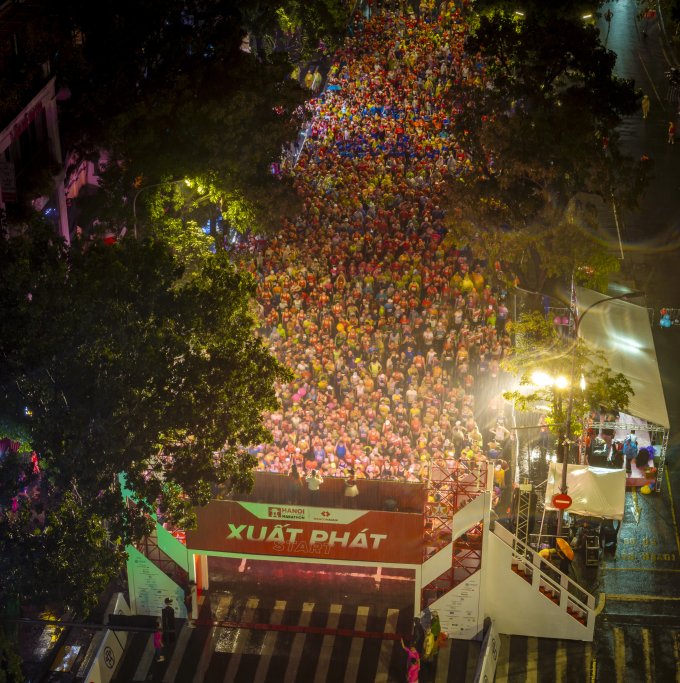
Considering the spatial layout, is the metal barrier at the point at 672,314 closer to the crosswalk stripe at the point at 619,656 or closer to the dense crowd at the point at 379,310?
the dense crowd at the point at 379,310

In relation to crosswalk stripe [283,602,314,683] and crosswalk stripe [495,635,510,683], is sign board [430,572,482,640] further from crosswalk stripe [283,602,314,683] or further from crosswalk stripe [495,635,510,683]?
crosswalk stripe [283,602,314,683]

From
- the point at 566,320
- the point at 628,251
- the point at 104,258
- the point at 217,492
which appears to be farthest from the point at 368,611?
the point at 628,251

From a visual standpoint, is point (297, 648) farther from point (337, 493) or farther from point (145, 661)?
point (337, 493)

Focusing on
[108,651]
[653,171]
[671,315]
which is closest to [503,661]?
[108,651]

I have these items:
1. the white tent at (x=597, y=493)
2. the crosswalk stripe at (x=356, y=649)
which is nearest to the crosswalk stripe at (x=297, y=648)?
the crosswalk stripe at (x=356, y=649)

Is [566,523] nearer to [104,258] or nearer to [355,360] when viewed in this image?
[355,360]

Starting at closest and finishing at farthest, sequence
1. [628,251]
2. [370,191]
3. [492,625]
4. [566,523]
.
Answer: [492,625] → [566,523] → [370,191] → [628,251]
